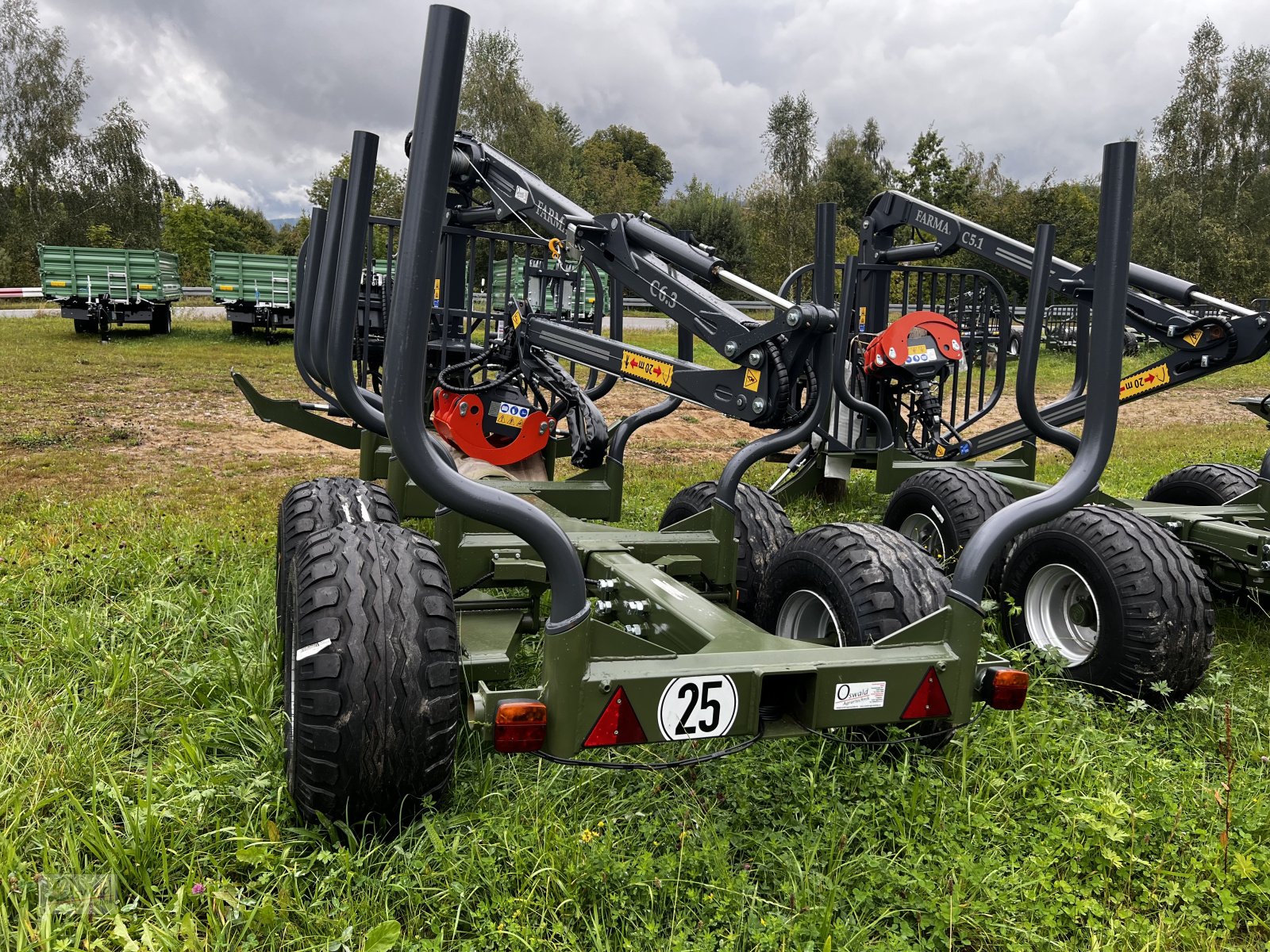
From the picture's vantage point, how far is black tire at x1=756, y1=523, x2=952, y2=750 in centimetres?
303

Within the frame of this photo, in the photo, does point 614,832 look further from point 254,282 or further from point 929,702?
point 254,282

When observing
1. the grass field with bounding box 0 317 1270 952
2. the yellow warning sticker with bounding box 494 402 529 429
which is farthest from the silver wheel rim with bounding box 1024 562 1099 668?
the yellow warning sticker with bounding box 494 402 529 429

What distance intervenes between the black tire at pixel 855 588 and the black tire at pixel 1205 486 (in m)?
3.22

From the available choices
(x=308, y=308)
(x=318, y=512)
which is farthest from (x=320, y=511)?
(x=308, y=308)

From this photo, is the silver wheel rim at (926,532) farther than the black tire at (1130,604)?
Yes

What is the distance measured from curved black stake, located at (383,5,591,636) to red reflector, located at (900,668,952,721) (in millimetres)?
1345

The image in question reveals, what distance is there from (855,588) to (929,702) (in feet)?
1.70

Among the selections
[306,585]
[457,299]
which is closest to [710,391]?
[306,585]

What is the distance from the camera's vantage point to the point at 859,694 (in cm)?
258

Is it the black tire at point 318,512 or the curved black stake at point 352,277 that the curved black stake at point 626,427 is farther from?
the black tire at point 318,512

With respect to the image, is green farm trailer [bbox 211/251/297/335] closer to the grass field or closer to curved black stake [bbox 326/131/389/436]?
curved black stake [bbox 326/131/389/436]

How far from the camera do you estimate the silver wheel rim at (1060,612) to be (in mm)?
4156

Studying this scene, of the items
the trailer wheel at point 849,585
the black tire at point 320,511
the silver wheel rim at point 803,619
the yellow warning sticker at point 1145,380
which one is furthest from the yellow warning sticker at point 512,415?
the yellow warning sticker at point 1145,380

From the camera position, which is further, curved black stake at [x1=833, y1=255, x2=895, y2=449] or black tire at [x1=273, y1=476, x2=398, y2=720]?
curved black stake at [x1=833, y1=255, x2=895, y2=449]
